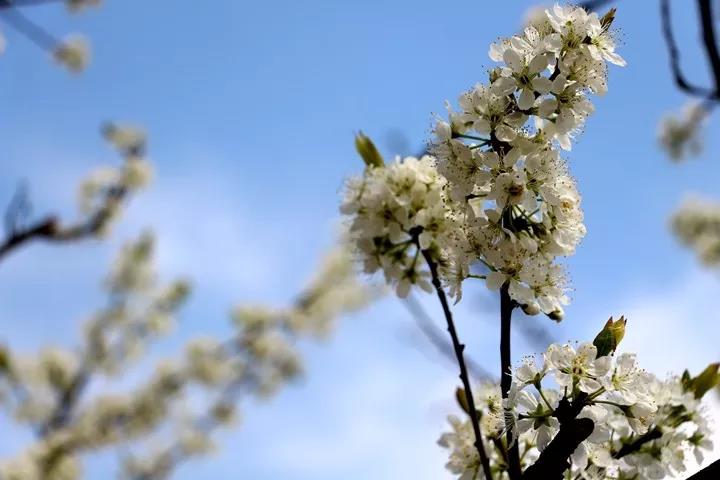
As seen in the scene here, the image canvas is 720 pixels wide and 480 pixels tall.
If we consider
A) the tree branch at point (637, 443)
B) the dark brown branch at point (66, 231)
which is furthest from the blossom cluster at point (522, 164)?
the dark brown branch at point (66, 231)

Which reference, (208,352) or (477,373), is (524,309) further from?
(208,352)

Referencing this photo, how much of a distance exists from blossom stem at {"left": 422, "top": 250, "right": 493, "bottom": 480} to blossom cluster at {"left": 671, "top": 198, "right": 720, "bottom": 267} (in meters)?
9.07

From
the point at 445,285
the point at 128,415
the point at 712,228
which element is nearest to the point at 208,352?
the point at 128,415

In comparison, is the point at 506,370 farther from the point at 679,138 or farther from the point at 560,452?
the point at 679,138

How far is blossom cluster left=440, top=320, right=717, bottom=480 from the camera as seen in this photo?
3.45 feet

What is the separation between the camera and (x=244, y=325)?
28.3ft

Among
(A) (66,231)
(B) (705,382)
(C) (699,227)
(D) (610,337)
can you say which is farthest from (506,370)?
(C) (699,227)

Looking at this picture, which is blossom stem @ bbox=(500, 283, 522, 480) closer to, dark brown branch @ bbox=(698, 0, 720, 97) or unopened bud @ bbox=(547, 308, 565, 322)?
unopened bud @ bbox=(547, 308, 565, 322)

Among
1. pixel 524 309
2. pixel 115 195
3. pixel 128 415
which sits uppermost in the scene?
pixel 115 195

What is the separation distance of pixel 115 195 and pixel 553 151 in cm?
770

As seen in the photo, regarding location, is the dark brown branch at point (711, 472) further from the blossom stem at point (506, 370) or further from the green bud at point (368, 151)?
the green bud at point (368, 151)

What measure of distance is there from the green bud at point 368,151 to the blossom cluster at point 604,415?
577mm

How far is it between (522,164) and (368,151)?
45 centimetres

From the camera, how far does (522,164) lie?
4.03ft
